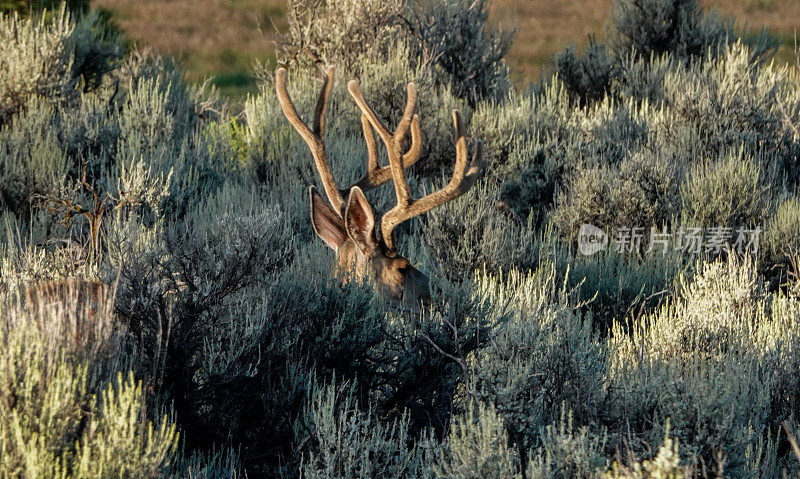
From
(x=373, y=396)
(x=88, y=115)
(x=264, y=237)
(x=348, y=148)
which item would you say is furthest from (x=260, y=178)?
(x=373, y=396)

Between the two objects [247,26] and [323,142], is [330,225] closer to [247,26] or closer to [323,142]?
[323,142]

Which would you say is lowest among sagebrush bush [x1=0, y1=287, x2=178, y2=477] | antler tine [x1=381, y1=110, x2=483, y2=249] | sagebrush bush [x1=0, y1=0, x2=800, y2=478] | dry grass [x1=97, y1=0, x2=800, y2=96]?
dry grass [x1=97, y1=0, x2=800, y2=96]

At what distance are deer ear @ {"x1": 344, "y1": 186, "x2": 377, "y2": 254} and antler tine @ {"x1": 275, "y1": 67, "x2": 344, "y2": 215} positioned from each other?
0.53ft

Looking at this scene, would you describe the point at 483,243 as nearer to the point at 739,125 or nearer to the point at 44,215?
the point at 44,215

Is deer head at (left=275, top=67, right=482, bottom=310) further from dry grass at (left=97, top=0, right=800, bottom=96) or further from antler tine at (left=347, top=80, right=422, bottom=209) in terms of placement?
dry grass at (left=97, top=0, right=800, bottom=96)

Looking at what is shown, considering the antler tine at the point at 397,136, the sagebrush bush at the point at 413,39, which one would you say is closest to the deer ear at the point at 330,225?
the antler tine at the point at 397,136

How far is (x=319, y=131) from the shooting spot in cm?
558

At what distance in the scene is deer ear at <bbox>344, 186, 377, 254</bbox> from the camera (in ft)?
16.5

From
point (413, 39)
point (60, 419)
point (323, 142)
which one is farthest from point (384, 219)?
point (413, 39)

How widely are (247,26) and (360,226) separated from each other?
31519mm

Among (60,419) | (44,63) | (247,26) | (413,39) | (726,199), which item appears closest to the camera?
(60,419)

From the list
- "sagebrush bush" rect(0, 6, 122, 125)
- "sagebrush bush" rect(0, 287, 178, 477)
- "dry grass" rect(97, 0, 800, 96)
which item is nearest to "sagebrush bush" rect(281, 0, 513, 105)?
"sagebrush bush" rect(0, 6, 122, 125)

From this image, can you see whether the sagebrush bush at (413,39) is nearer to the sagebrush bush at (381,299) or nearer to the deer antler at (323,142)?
the sagebrush bush at (381,299)

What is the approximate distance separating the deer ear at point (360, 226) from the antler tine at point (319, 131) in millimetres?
161
